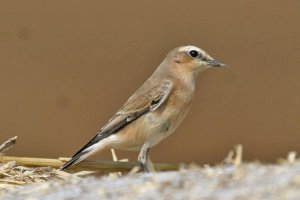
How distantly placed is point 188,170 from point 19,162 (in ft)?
5.70

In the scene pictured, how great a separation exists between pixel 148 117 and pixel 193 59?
770mm

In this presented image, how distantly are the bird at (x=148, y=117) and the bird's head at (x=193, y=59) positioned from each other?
0.44 feet

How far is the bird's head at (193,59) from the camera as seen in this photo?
686cm

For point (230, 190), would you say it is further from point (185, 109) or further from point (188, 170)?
point (185, 109)

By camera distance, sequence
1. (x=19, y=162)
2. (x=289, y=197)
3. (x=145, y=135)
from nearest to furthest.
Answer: (x=289, y=197), (x=19, y=162), (x=145, y=135)

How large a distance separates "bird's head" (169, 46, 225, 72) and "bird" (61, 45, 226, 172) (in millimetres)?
135

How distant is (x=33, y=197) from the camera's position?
4.31 m

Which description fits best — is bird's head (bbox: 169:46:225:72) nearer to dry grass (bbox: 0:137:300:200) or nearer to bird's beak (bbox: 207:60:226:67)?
bird's beak (bbox: 207:60:226:67)

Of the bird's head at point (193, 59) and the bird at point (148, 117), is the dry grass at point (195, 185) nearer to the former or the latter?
the bird at point (148, 117)

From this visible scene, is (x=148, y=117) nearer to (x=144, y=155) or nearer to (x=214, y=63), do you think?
(x=144, y=155)

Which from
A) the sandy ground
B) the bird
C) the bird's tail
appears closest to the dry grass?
the sandy ground

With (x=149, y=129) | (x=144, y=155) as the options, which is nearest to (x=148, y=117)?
(x=149, y=129)

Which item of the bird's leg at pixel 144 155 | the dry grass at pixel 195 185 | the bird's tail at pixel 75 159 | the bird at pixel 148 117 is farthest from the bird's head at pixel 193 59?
the dry grass at pixel 195 185

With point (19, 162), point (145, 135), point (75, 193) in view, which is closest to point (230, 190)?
point (75, 193)
